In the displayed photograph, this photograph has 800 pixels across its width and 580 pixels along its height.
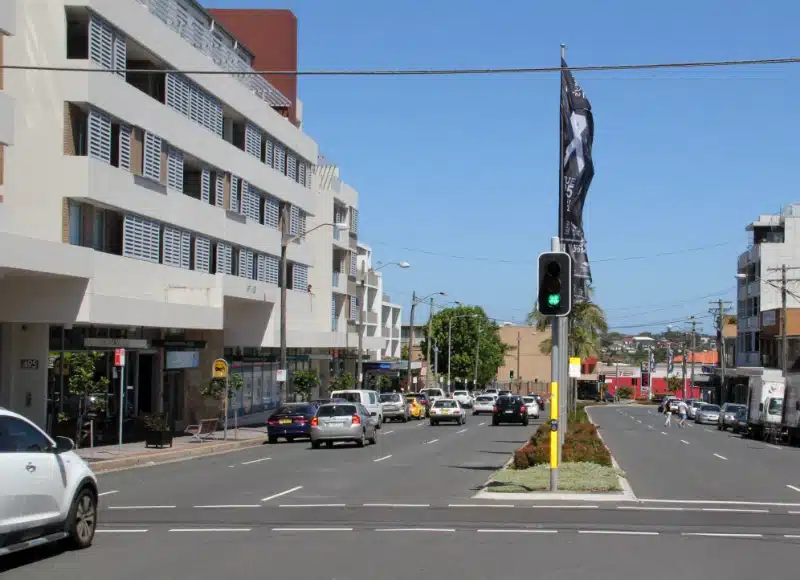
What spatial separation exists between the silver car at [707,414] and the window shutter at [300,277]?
3023cm

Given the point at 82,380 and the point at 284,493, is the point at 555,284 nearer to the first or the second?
the point at 284,493

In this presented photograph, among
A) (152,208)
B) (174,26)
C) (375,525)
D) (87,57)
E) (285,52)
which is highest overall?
(285,52)

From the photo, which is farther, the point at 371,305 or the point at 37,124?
the point at 371,305

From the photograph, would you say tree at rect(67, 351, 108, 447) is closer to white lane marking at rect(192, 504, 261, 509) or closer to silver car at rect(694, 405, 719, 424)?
white lane marking at rect(192, 504, 261, 509)

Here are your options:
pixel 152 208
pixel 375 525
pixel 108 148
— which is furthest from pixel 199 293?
pixel 375 525

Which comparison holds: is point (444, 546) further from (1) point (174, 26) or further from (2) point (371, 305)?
(2) point (371, 305)

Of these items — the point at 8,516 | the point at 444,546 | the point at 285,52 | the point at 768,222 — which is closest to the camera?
the point at 8,516

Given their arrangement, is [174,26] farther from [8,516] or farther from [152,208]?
A: [8,516]

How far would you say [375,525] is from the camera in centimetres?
1478

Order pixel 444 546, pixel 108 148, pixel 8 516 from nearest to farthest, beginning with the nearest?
1. pixel 8 516
2. pixel 444 546
3. pixel 108 148

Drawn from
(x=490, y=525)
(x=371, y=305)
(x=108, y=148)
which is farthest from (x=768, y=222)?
(x=490, y=525)

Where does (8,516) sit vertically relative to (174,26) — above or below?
below

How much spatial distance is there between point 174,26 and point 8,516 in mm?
32070

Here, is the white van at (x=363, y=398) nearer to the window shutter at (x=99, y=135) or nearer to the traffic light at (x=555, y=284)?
the window shutter at (x=99, y=135)
